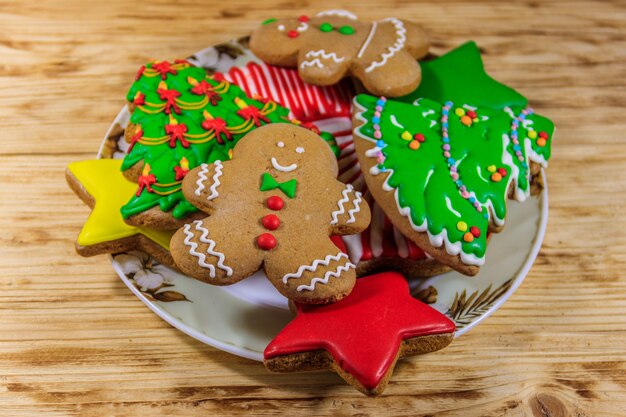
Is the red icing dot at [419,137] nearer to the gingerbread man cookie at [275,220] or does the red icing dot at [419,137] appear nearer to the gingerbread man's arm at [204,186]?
the gingerbread man cookie at [275,220]

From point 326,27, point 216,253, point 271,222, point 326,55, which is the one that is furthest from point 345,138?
point 216,253

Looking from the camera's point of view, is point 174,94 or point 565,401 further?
point 174,94

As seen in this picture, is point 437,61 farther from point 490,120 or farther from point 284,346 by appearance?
point 284,346

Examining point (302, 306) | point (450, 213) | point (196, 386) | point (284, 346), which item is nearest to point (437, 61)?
point (450, 213)

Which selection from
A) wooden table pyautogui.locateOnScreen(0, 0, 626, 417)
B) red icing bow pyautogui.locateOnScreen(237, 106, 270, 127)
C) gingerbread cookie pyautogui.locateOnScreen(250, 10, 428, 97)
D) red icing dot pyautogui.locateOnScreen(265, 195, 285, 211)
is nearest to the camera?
red icing dot pyautogui.locateOnScreen(265, 195, 285, 211)

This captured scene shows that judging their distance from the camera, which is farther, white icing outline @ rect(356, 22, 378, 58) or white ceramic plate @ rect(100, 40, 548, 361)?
white icing outline @ rect(356, 22, 378, 58)

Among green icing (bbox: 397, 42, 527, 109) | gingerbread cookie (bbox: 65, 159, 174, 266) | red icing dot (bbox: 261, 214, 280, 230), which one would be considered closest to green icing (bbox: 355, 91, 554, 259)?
green icing (bbox: 397, 42, 527, 109)

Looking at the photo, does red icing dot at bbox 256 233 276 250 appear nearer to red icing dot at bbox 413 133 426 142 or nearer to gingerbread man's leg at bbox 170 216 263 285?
gingerbread man's leg at bbox 170 216 263 285
